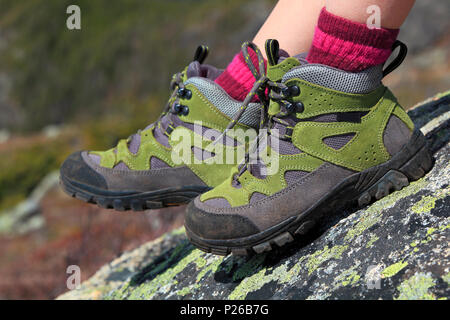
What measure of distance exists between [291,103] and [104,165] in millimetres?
1076

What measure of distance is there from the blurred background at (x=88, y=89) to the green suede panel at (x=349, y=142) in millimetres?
2393

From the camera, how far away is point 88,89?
36938mm

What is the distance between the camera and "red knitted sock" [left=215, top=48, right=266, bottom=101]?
203cm

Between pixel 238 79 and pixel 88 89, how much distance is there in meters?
37.0

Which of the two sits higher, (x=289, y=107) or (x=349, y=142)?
(x=289, y=107)

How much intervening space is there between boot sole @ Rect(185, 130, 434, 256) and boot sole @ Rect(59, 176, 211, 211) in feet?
1.63

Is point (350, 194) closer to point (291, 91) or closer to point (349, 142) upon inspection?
point (349, 142)

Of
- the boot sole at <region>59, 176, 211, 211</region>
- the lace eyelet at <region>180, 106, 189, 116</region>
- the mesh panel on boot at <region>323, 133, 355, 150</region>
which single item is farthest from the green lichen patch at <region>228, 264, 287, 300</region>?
the lace eyelet at <region>180, 106, 189, 116</region>

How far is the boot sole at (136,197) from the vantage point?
2170 millimetres

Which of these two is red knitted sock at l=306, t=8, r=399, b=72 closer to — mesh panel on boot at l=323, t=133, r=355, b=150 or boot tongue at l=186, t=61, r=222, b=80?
mesh panel on boot at l=323, t=133, r=355, b=150
